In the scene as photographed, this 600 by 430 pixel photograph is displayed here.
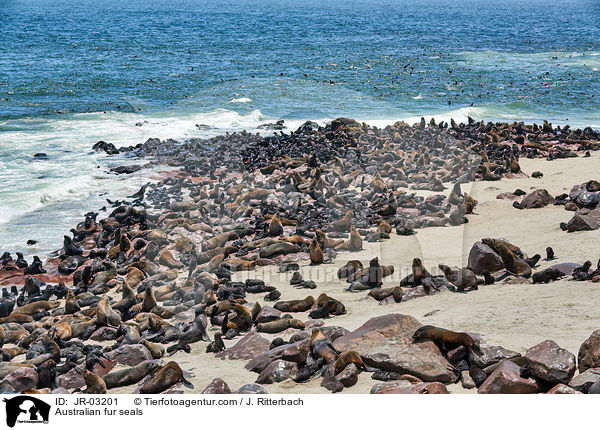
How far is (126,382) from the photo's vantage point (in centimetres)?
637

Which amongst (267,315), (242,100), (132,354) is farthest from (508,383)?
(242,100)

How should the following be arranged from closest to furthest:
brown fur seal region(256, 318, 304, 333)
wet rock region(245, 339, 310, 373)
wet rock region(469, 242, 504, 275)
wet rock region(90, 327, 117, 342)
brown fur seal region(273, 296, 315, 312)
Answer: wet rock region(245, 339, 310, 373) < brown fur seal region(256, 318, 304, 333) < wet rock region(90, 327, 117, 342) < brown fur seal region(273, 296, 315, 312) < wet rock region(469, 242, 504, 275)

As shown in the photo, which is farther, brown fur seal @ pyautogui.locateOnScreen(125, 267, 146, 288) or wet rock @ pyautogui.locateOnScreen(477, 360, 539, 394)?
brown fur seal @ pyautogui.locateOnScreen(125, 267, 146, 288)

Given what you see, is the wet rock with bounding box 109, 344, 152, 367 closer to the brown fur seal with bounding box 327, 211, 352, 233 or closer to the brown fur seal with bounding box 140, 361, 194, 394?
the brown fur seal with bounding box 140, 361, 194, 394

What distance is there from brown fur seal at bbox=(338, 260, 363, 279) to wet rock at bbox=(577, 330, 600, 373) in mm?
4278

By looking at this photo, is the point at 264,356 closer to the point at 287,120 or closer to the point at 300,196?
the point at 300,196

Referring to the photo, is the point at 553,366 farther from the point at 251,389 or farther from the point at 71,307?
the point at 71,307

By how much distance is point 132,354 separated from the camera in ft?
23.0

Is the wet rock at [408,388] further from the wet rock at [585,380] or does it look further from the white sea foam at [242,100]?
the white sea foam at [242,100]

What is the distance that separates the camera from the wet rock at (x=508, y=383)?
4922 millimetres

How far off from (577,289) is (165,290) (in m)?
5.90
